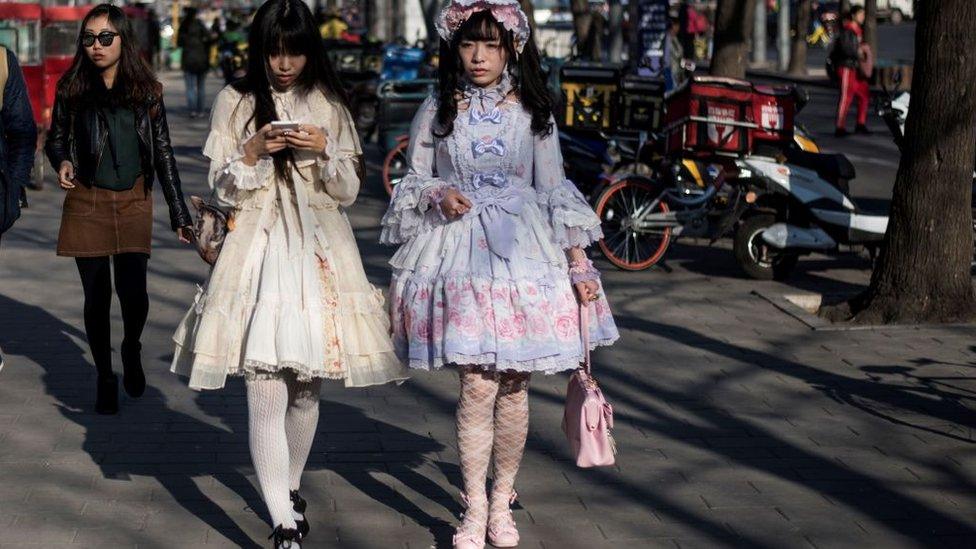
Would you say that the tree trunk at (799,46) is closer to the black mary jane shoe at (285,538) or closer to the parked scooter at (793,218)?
the parked scooter at (793,218)

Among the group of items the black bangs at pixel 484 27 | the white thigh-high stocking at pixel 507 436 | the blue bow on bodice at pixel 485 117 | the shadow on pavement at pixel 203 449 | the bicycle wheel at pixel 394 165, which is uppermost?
the black bangs at pixel 484 27

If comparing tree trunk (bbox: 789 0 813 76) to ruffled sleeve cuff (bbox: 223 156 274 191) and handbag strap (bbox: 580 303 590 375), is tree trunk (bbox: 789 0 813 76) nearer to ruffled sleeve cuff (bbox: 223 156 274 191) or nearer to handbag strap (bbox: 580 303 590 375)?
handbag strap (bbox: 580 303 590 375)

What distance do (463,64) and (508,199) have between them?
456mm

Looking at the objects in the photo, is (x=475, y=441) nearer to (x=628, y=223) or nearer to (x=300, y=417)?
(x=300, y=417)

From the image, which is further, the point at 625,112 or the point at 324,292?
the point at 625,112

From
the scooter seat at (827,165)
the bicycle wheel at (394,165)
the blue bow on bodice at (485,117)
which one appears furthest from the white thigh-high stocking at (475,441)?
the bicycle wheel at (394,165)

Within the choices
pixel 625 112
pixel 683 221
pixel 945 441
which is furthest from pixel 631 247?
pixel 945 441

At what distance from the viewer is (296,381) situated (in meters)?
5.26

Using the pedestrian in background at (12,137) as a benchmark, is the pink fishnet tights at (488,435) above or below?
below

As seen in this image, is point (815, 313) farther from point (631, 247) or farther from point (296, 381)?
point (296, 381)

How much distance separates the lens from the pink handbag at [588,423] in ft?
17.0

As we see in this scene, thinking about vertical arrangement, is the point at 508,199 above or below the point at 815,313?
above

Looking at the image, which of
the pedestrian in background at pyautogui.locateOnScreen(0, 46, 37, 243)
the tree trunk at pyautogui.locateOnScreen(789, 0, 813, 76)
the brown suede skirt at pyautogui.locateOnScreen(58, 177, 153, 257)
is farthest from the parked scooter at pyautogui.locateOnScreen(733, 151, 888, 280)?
the tree trunk at pyautogui.locateOnScreen(789, 0, 813, 76)

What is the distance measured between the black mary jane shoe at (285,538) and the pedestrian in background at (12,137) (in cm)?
232
